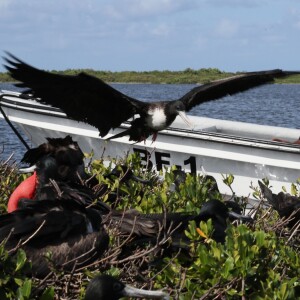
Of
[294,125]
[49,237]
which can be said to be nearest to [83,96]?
[49,237]

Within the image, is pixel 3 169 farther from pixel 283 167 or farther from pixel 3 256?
pixel 283 167

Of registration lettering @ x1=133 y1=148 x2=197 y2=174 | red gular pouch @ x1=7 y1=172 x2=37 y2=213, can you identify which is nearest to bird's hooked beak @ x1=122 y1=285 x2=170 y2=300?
red gular pouch @ x1=7 y1=172 x2=37 y2=213

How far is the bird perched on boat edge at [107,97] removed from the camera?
535 centimetres

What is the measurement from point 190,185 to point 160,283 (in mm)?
1407

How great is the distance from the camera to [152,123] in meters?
6.62

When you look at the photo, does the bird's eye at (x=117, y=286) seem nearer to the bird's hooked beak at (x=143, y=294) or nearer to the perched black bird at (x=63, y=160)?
the bird's hooked beak at (x=143, y=294)

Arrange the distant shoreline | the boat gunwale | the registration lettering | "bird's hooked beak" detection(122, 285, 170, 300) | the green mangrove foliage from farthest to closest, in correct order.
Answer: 1. the distant shoreline
2. the registration lettering
3. the boat gunwale
4. the green mangrove foliage
5. "bird's hooked beak" detection(122, 285, 170, 300)

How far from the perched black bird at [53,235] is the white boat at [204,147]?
3.08m

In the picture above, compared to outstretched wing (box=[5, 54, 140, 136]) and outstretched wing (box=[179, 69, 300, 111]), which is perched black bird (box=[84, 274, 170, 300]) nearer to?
outstretched wing (box=[5, 54, 140, 136])

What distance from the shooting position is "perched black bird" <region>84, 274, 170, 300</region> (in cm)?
278

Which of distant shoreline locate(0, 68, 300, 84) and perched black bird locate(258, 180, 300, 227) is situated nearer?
perched black bird locate(258, 180, 300, 227)

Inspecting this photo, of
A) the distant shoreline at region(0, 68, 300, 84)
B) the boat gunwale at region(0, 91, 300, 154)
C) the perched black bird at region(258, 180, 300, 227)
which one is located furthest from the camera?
the distant shoreline at region(0, 68, 300, 84)

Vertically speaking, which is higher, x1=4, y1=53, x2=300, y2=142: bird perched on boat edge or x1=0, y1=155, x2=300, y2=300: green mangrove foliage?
x1=4, y1=53, x2=300, y2=142: bird perched on boat edge

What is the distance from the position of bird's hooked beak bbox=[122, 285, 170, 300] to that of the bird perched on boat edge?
2.57 metres
